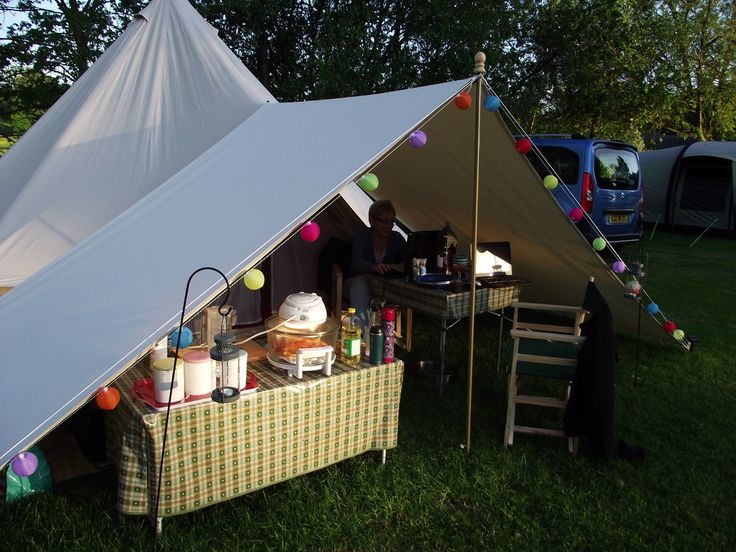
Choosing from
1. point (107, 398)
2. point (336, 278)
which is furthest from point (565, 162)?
point (107, 398)

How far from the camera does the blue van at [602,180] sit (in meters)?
7.27

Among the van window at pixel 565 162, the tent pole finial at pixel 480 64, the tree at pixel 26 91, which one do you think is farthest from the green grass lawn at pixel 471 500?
the tree at pixel 26 91

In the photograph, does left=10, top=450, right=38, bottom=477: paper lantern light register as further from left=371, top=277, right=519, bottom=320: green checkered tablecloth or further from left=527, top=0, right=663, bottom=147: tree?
left=527, top=0, right=663, bottom=147: tree

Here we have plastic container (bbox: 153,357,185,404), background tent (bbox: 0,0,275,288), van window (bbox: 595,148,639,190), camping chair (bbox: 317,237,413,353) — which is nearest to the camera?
plastic container (bbox: 153,357,185,404)

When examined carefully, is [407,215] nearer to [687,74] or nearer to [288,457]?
[288,457]

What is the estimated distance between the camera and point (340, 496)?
2.36 m

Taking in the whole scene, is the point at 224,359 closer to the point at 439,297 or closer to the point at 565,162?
the point at 439,297

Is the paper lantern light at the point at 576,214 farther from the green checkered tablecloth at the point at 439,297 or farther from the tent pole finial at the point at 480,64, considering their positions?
the tent pole finial at the point at 480,64

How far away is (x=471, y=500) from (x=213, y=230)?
1590mm

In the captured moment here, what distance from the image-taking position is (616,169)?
7.75 meters

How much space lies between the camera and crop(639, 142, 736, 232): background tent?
10.6 meters

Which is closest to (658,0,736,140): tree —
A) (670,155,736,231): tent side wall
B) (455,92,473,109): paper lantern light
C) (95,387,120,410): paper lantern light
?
(670,155,736,231): tent side wall

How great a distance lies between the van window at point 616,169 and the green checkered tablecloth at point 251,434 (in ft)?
20.0

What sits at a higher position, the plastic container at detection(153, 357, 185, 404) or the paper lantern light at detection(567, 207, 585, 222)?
the paper lantern light at detection(567, 207, 585, 222)
